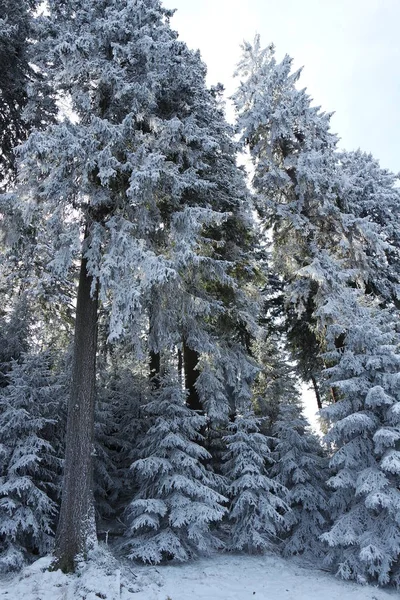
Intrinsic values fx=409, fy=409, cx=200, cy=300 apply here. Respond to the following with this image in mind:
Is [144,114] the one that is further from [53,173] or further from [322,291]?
[322,291]

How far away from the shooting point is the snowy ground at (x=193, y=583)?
17.2 feet

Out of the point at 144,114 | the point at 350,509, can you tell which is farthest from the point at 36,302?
the point at 350,509

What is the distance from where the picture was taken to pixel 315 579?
22.9ft

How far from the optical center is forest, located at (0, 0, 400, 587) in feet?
22.3

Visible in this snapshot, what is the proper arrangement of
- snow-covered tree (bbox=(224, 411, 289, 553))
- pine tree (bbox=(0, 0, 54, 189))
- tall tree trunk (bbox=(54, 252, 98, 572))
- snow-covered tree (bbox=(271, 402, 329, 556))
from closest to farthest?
1. tall tree trunk (bbox=(54, 252, 98, 572))
2. snow-covered tree (bbox=(224, 411, 289, 553))
3. snow-covered tree (bbox=(271, 402, 329, 556))
4. pine tree (bbox=(0, 0, 54, 189))

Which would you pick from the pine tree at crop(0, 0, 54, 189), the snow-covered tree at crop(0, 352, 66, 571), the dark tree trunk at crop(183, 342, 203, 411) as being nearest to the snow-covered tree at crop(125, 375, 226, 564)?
the snow-covered tree at crop(0, 352, 66, 571)

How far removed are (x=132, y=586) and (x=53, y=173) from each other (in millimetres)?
6336

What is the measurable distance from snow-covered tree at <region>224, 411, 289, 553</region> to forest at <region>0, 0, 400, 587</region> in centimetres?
4

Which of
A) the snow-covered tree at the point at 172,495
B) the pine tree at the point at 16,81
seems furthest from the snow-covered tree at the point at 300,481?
the pine tree at the point at 16,81

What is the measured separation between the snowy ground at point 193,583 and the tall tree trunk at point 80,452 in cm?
32

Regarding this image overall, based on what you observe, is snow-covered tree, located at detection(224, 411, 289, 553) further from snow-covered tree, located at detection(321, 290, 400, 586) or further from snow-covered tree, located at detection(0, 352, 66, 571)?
snow-covered tree, located at detection(0, 352, 66, 571)

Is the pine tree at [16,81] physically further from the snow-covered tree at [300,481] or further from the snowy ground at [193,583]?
the snow-covered tree at [300,481]

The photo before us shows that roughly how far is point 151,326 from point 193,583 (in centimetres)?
446

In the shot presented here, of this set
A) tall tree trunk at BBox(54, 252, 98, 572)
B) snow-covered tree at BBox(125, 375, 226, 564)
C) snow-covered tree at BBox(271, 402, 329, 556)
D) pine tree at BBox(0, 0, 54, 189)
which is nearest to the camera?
tall tree trunk at BBox(54, 252, 98, 572)
